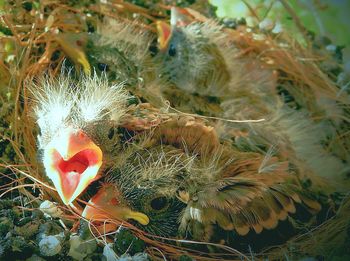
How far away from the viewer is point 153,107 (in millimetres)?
1258

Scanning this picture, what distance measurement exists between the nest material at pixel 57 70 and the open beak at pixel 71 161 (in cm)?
11

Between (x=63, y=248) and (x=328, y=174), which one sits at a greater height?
(x=328, y=174)

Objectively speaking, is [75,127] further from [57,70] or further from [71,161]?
[57,70]

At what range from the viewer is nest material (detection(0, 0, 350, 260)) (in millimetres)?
1124

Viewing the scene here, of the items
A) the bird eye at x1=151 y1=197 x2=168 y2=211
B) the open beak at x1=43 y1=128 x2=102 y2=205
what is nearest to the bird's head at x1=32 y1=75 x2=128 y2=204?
the open beak at x1=43 y1=128 x2=102 y2=205

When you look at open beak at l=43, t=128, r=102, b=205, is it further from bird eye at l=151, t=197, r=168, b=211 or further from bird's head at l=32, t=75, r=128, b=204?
bird eye at l=151, t=197, r=168, b=211

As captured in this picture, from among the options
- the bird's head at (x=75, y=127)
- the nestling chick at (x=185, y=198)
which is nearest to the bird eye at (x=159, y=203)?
the nestling chick at (x=185, y=198)

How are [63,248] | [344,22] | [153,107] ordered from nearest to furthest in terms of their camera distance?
[63,248] → [153,107] → [344,22]

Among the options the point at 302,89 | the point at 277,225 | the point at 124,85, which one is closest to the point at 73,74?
the point at 124,85

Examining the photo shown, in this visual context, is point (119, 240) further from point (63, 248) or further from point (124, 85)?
point (124, 85)

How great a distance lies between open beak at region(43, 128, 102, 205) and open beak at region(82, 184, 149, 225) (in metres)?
0.07

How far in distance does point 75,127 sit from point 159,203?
236 mm

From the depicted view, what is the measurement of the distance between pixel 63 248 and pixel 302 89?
0.90 m

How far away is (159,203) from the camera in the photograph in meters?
1.12
